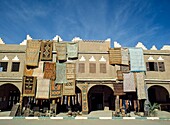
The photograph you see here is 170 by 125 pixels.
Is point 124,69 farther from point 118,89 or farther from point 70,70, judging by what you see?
point 70,70

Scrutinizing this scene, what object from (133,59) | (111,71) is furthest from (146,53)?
(111,71)

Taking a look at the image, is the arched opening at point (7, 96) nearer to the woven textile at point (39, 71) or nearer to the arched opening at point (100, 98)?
the woven textile at point (39, 71)

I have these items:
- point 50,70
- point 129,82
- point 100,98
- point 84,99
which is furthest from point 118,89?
point 50,70

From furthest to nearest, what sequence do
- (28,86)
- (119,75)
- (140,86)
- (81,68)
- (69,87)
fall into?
(81,68) → (119,75) → (140,86) → (69,87) → (28,86)

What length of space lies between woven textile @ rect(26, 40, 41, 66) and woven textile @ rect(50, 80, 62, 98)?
3191 millimetres

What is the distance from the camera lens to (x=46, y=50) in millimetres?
19734

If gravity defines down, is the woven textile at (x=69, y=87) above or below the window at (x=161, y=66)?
below

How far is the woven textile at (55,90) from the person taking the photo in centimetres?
1773

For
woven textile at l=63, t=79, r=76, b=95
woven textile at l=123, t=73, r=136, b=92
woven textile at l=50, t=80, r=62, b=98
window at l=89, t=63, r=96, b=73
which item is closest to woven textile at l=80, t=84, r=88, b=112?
woven textile at l=63, t=79, r=76, b=95

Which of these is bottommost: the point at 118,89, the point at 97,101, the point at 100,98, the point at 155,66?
the point at 97,101

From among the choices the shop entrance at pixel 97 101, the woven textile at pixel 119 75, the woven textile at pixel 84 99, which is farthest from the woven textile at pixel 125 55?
the woven textile at pixel 84 99

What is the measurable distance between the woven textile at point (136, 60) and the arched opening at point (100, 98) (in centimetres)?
417

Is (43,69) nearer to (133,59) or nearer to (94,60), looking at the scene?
(94,60)

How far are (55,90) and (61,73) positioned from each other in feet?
6.55
